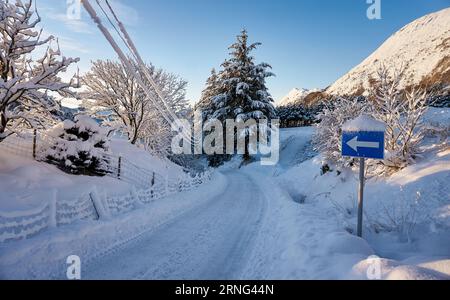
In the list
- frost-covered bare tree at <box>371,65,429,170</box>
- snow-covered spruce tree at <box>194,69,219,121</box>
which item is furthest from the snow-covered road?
snow-covered spruce tree at <box>194,69,219,121</box>

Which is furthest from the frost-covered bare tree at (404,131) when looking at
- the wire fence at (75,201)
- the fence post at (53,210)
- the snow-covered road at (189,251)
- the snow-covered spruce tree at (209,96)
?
the snow-covered spruce tree at (209,96)

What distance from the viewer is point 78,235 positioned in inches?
244

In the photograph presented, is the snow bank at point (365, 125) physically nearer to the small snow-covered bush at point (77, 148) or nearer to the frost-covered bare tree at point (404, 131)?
the frost-covered bare tree at point (404, 131)

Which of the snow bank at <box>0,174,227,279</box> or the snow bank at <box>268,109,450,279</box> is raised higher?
the snow bank at <box>268,109,450,279</box>

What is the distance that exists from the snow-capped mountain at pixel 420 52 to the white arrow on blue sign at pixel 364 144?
77622mm

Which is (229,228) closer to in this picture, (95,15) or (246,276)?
(246,276)

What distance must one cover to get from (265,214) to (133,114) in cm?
1659

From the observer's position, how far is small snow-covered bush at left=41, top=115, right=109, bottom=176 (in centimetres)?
1275

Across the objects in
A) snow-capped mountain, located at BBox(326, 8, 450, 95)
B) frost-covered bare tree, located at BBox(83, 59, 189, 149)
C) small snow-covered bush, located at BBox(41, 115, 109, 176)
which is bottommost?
small snow-covered bush, located at BBox(41, 115, 109, 176)

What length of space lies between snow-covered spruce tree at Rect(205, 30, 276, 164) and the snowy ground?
23.5 meters

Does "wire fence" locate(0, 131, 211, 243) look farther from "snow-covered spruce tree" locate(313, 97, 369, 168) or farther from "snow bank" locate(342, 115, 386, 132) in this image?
"snow-covered spruce tree" locate(313, 97, 369, 168)

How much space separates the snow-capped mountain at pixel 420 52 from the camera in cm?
8938

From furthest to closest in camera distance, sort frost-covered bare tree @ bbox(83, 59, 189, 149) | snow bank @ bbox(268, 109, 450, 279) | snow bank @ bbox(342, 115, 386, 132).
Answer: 1. frost-covered bare tree @ bbox(83, 59, 189, 149)
2. snow bank @ bbox(342, 115, 386, 132)
3. snow bank @ bbox(268, 109, 450, 279)
